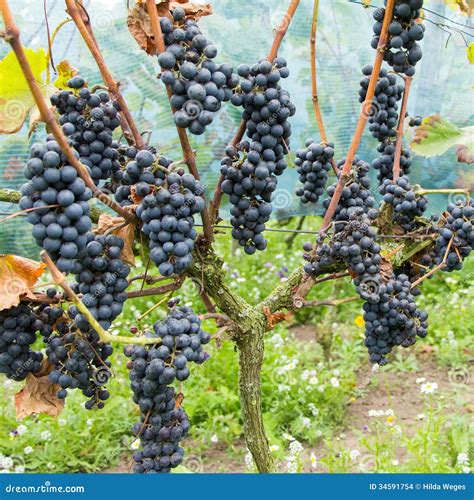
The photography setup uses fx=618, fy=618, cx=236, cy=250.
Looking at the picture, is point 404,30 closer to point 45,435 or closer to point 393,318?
point 393,318

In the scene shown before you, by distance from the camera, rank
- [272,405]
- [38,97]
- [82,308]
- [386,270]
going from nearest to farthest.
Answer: [38,97], [82,308], [386,270], [272,405]

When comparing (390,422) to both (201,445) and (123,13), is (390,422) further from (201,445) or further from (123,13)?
(123,13)

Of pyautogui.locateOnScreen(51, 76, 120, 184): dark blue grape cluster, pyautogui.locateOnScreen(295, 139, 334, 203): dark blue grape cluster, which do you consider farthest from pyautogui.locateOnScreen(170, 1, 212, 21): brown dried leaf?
pyautogui.locateOnScreen(295, 139, 334, 203): dark blue grape cluster

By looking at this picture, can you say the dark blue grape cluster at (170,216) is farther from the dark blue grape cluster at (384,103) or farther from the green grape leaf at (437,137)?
the green grape leaf at (437,137)

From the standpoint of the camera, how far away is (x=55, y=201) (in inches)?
39.3

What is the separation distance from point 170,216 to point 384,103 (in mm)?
Answer: 865

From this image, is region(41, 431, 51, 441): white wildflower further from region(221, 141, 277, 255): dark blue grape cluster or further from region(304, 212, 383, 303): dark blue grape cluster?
region(221, 141, 277, 255): dark blue grape cluster

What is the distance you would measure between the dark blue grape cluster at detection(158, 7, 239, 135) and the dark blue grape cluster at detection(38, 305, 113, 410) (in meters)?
0.48

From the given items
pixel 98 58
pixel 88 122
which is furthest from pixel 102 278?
pixel 98 58

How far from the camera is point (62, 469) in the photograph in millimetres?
3061

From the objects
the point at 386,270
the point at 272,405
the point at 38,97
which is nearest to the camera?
the point at 38,97

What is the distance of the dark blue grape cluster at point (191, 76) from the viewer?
1.07 meters

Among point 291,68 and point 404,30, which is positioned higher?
point 404,30

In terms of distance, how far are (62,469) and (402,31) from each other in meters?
2.63
